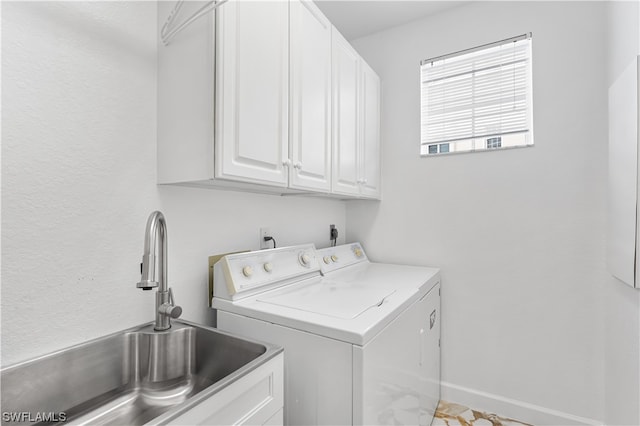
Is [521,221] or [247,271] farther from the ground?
[521,221]

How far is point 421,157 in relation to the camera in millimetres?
2326

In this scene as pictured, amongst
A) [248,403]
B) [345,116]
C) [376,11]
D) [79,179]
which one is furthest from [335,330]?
[376,11]

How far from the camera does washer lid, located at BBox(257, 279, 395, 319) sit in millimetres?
1203

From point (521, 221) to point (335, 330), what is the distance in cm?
162

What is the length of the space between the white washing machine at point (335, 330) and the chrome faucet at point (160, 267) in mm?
269

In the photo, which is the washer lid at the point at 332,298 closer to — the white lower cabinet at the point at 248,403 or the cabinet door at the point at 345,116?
the white lower cabinet at the point at 248,403

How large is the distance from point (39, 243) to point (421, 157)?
2.19 meters

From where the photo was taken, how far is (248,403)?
87 centimetres

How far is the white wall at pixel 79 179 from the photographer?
34.6 inches

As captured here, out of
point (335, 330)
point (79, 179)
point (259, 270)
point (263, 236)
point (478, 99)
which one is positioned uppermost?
point (478, 99)

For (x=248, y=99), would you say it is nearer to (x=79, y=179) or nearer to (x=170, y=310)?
(x=79, y=179)

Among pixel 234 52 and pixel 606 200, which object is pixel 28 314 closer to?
pixel 234 52

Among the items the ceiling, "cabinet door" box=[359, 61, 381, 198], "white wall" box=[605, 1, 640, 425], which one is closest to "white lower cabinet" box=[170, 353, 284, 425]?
"cabinet door" box=[359, 61, 381, 198]

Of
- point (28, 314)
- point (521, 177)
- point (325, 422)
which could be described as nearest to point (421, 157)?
point (521, 177)
